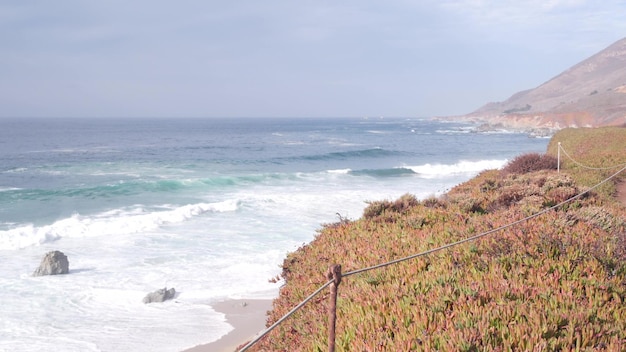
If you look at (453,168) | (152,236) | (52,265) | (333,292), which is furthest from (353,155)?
(333,292)

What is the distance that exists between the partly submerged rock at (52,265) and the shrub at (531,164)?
14580 millimetres

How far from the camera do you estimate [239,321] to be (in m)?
11.1

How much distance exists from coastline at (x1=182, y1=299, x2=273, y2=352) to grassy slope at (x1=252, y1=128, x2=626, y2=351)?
10.3 ft

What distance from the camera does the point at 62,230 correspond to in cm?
2072

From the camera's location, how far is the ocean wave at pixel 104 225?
63.2ft

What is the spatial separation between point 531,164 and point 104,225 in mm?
16946

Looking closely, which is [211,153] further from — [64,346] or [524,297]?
[524,297]

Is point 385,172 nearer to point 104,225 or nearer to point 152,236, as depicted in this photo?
point 104,225

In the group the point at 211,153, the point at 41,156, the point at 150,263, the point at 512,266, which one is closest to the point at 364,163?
the point at 211,153

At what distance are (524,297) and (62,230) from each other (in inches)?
795

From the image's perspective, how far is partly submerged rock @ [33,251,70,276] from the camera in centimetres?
A: 1427

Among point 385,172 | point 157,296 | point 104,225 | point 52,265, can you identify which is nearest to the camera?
point 157,296

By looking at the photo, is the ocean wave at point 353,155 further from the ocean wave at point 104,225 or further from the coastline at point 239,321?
the coastline at point 239,321

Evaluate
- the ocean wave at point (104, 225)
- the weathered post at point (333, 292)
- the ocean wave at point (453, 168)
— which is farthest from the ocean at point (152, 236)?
the weathered post at point (333, 292)
